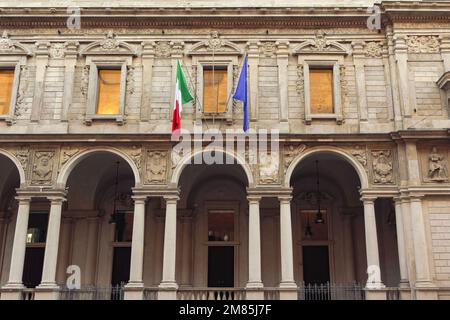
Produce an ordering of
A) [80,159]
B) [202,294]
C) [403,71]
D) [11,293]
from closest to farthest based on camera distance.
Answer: [11,293] → [202,294] → [80,159] → [403,71]

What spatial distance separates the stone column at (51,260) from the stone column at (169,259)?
3445 millimetres

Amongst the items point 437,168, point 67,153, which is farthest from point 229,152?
point 437,168

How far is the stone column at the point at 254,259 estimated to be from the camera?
15648 millimetres

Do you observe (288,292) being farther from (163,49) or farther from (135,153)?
(163,49)

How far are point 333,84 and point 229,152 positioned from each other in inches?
182

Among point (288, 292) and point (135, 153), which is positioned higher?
point (135, 153)

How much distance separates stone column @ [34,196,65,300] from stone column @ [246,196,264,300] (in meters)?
6.21

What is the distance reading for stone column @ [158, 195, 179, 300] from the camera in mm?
15719

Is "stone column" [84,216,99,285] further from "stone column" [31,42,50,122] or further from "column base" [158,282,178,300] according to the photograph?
"stone column" [31,42,50,122]

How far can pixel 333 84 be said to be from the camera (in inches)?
707

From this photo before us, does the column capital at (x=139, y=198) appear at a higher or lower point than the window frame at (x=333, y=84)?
lower

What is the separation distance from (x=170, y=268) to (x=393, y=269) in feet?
27.9

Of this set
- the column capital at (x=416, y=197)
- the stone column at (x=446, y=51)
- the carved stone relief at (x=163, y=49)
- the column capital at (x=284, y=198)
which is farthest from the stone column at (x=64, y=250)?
the stone column at (x=446, y=51)

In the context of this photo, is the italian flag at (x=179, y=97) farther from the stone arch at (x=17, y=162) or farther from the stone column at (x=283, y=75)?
the stone arch at (x=17, y=162)
